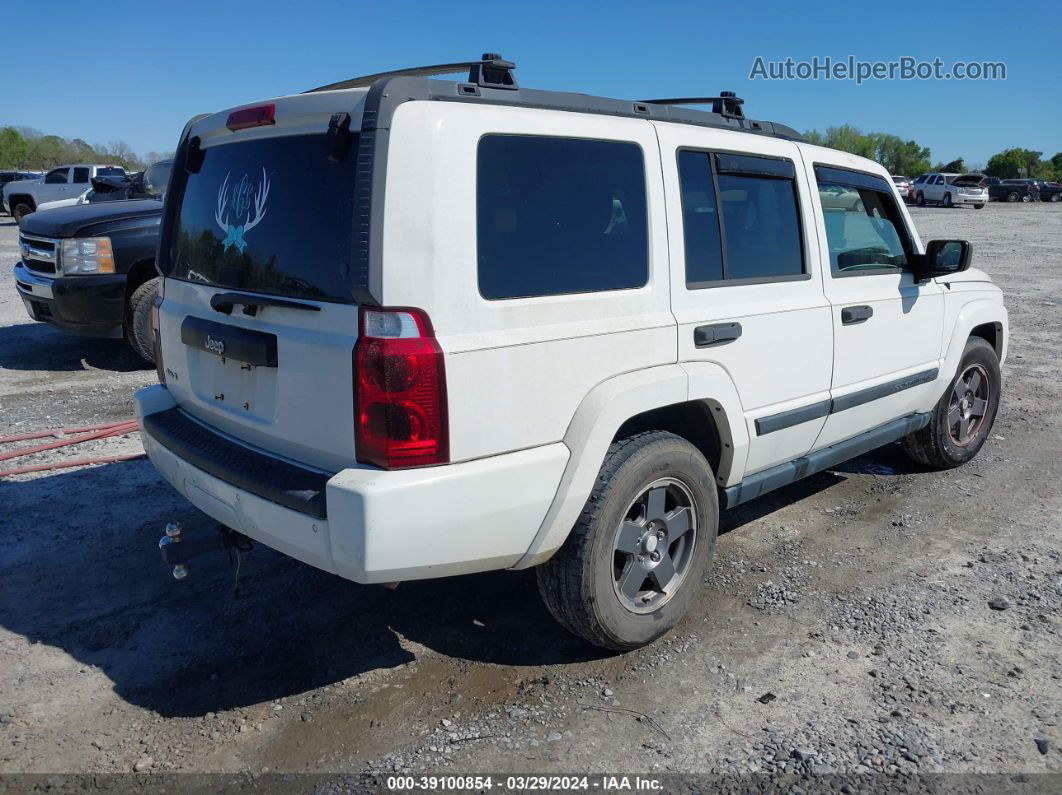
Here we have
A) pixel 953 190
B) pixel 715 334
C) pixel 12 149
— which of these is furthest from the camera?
pixel 12 149

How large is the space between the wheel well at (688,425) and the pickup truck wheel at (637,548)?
0.39 feet

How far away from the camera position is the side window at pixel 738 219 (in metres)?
3.47

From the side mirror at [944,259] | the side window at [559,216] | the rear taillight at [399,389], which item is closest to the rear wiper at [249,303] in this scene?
the rear taillight at [399,389]

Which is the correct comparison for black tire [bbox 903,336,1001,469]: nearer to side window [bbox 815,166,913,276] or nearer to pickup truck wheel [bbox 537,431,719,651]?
side window [bbox 815,166,913,276]

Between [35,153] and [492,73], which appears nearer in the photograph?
[492,73]

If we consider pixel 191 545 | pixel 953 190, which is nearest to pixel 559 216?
pixel 191 545

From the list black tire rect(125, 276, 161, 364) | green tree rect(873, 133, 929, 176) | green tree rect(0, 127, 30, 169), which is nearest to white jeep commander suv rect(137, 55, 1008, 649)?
black tire rect(125, 276, 161, 364)

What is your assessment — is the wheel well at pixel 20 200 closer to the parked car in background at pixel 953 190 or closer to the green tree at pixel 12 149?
the parked car in background at pixel 953 190

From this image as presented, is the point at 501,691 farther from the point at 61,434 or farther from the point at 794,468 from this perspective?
the point at 61,434

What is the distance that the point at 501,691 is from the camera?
316 cm

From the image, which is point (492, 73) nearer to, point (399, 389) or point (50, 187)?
point (399, 389)

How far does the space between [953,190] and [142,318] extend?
4399 cm

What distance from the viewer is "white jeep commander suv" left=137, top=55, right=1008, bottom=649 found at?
103 inches

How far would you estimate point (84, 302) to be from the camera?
7.59 m
